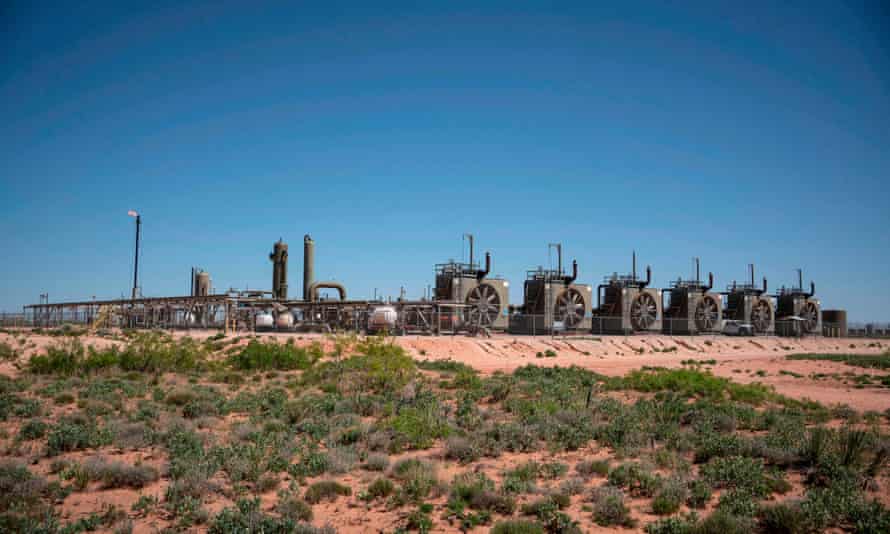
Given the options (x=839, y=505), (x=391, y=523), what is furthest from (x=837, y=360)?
(x=391, y=523)

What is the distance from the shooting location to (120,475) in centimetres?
911

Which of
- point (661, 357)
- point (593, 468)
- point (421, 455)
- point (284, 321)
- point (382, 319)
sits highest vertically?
point (382, 319)

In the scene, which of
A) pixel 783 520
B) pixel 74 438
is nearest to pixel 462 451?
pixel 783 520

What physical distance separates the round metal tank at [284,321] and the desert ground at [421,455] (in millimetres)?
26350

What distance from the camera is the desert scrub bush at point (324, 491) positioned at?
8.70 m

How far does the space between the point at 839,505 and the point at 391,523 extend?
5.95 metres

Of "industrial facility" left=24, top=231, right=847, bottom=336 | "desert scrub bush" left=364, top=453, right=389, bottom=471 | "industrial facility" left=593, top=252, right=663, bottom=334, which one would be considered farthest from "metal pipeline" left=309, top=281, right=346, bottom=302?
"desert scrub bush" left=364, top=453, right=389, bottom=471

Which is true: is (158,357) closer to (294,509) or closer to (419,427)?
(419,427)

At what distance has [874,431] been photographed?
12.1m

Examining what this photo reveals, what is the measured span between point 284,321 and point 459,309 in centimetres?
1441

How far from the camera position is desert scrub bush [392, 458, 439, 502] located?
8.73 metres

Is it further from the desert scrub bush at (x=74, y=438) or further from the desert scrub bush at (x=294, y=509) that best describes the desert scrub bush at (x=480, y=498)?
the desert scrub bush at (x=74, y=438)

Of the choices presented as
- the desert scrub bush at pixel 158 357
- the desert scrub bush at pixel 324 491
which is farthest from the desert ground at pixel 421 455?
the desert scrub bush at pixel 158 357

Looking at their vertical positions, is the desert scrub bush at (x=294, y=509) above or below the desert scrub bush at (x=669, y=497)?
below
